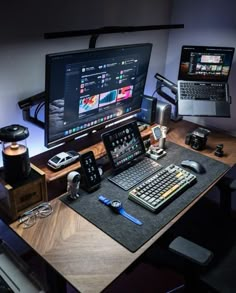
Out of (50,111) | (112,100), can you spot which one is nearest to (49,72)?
(50,111)

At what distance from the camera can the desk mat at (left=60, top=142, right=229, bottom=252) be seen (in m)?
1.14

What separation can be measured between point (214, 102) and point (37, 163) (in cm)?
112

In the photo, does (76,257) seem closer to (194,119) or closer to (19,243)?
(19,243)

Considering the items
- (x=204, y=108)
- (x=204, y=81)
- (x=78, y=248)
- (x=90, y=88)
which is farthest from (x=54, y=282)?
(x=204, y=81)

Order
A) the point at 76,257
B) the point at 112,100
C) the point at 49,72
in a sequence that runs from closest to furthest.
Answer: the point at 76,257 → the point at 49,72 → the point at 112,100

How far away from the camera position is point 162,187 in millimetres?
1376

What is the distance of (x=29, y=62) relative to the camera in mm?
1478

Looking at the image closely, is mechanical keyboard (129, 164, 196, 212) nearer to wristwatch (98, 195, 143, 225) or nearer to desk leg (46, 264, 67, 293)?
wristwatch (98, 195, 143, 225)

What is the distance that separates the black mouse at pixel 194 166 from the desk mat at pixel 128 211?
0.08 feet

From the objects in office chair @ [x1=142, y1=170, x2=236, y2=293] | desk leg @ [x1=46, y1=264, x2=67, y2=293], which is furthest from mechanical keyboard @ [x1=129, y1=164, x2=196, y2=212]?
desk leg @ [x1=46, y1=264, x2=67, y2=293]

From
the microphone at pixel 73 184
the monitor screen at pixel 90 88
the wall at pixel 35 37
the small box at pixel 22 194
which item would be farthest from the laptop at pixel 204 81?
the small box at pixel 22 194

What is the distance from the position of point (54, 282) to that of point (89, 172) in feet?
1.51

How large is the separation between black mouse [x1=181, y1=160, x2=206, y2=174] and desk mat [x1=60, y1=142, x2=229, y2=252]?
25 mm

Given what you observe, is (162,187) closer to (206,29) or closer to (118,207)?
(118,207)
